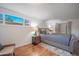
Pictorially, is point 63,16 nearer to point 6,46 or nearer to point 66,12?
point 66,12

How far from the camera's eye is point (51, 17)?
1.49m

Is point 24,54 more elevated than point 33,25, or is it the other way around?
point 33,25

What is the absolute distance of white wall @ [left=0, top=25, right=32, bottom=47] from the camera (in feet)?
4.58

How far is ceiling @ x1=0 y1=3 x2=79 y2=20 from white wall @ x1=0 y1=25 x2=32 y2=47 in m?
0.30

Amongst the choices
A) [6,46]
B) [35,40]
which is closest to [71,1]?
[35,40]

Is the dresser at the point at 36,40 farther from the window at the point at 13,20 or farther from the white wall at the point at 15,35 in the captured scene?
the window at the point at 13,20

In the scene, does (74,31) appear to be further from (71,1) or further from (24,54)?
(24,54)

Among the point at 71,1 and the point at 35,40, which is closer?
the point at 71,1

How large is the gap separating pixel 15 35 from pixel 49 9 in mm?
777

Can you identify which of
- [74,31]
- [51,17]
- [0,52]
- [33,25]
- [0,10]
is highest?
[0,10]

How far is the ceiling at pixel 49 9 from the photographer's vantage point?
1430mm

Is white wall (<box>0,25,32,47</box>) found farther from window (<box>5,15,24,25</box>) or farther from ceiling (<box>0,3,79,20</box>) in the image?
ceiling (<box>0,3,79,20</box>)

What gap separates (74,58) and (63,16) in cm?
80

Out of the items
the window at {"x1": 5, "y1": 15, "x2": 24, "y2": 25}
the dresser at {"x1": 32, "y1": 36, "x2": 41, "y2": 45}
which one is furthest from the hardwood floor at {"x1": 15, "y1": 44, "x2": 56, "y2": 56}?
the window at {"x1": 5, "y1": 15, "x2": 24, "y2": 25}
